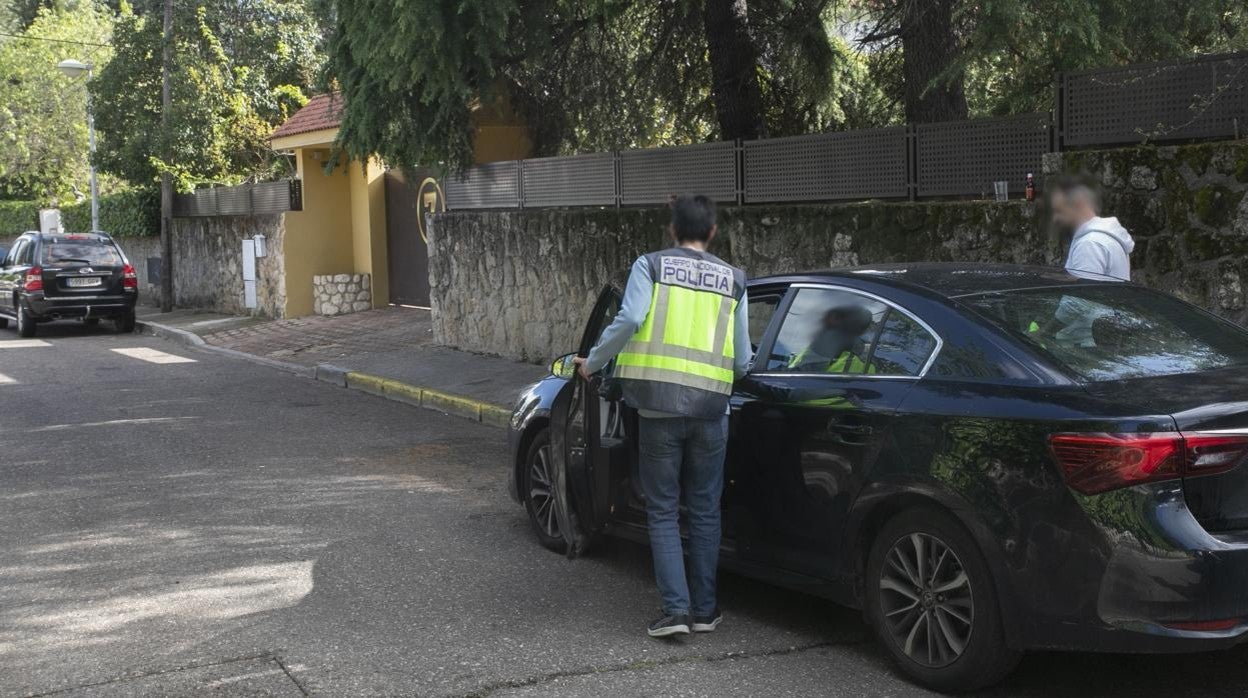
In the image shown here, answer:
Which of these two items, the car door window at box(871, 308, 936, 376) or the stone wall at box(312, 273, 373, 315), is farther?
the stone wall at box(312, 273, 373, 315)

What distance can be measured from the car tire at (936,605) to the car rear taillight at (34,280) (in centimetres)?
1953

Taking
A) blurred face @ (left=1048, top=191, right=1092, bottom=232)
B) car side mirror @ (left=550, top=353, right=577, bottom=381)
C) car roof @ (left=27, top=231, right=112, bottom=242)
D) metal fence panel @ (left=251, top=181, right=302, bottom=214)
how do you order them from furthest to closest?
metal fence panel @ (left=251, top=181, right=302, bottom=214) < car roof @ (left=27, top=231, right=112, bottom=242) < blurred face @ (left=1048, top=191, right=1092, bottom=232) < car side mirror @ (left=550, top=353, right=577, bottom=381)

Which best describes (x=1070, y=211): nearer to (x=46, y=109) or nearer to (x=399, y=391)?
(x=399, y=391)

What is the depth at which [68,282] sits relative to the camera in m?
21.3

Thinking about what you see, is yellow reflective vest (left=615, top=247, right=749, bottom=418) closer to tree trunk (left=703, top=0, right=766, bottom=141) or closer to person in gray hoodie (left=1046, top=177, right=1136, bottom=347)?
person in gray hoodie (left=1046, top=177, right=1136, bottom=347)

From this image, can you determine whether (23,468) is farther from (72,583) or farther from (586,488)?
(586,488)

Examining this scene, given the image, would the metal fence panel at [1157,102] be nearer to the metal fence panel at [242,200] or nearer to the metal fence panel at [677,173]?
the metal fence panel at [677,173]

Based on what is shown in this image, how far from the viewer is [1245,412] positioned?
409 cm

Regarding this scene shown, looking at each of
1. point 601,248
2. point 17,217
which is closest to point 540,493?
point 601,248

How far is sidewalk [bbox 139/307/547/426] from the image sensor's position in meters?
12.6

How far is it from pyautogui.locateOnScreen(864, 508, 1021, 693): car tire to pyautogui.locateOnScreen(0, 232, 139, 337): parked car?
19.5 meters

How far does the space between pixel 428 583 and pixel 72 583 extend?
1.76 meters

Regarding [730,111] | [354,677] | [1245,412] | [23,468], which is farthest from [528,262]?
[1245,412]

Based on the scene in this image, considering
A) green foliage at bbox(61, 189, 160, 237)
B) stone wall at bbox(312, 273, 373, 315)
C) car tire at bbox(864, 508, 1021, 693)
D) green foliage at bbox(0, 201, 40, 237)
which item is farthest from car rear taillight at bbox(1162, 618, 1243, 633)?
green foliage at bbox(0, 201, 40, 237)
